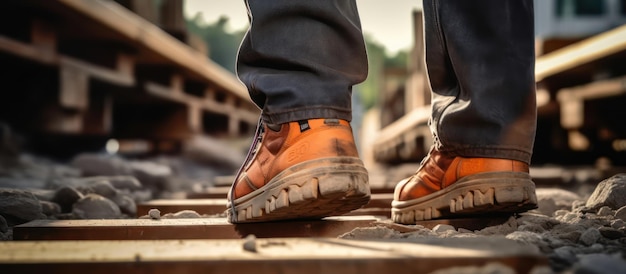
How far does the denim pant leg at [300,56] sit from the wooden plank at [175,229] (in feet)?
0.86

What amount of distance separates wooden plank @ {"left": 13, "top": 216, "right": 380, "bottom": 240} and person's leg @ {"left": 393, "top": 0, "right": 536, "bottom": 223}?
0.90 feet

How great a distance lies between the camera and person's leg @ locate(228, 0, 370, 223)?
134 centimetres

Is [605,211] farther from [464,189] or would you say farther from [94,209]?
[94,209]

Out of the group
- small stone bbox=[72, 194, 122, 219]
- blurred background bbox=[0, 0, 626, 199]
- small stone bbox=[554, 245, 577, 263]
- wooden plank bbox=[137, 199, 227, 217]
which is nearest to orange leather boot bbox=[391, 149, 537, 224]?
small stone bbox=[554, 245, 577, 263]

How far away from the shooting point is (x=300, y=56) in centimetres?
137

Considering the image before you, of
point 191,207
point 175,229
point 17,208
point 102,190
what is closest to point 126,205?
point 102,190

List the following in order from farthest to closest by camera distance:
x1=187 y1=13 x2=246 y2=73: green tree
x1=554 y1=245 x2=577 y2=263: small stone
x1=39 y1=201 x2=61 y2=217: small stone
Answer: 1. x1=187 y1=13 x2=246 y2=73: green tree
2. x1=39 y1=201 x2=61 y2=217: small stone
3. x1=554 y1=245 x2=577 y2=263: small stone

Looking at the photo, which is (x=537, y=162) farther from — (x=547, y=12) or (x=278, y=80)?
(x=278, y=80)

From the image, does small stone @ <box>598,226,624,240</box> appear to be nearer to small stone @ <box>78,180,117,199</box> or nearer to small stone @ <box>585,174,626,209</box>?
small stone @ <box>585,174,626,209</box>

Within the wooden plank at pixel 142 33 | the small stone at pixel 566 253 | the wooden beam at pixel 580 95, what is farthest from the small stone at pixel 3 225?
the wooden beam at pixel 580 95

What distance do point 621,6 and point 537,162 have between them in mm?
4200

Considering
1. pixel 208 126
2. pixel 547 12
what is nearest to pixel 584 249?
pixel 208 126

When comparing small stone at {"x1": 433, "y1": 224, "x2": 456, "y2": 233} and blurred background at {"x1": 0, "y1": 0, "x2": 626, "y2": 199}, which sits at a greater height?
blurred background at {"x1": 0, "y1": 0, "x2": 626, "y2": 199}

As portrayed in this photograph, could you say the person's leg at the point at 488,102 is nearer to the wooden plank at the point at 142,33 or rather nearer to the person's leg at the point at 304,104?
the person's leg at the point at 304,104
